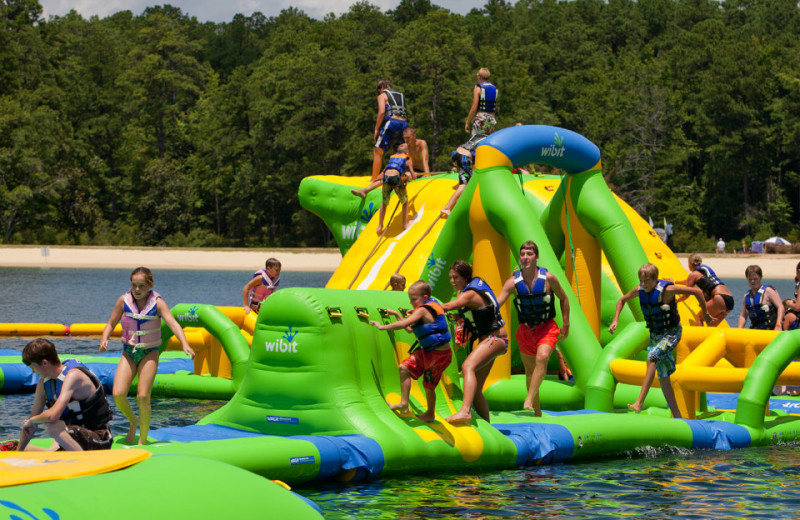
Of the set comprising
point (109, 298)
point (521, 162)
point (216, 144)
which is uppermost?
point (216, 144)

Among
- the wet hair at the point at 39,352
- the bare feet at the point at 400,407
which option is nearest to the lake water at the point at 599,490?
the bare feet at the point at 400,407

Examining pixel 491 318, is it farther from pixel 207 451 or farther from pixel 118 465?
pixel 118 465

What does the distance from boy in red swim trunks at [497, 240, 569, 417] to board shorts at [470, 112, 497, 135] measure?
5.54 m

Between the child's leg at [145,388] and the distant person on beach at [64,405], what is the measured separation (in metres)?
0.85

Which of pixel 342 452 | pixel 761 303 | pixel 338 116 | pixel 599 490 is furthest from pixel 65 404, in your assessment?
pixel 338 116

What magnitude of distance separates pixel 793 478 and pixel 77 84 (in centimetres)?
6703

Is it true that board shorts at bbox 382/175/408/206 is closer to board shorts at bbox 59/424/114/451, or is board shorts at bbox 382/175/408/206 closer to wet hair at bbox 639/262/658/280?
wet hair at bbox 639/262/658/280

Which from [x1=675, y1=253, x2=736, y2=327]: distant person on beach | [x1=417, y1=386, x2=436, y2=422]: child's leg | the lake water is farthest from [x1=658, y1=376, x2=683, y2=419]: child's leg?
[x1=417, y1=386, x2=436, y2=422]: child's leg

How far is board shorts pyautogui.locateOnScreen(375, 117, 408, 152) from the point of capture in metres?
15.6

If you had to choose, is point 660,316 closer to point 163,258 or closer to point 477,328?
point 477,328

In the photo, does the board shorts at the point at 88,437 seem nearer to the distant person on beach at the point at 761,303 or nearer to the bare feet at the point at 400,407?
the bare feet at the point at 400,407

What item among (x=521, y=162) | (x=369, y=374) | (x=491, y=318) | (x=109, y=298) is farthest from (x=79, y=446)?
(x=109, y=298)

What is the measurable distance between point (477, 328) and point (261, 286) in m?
5.44

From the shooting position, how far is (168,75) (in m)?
70.9
